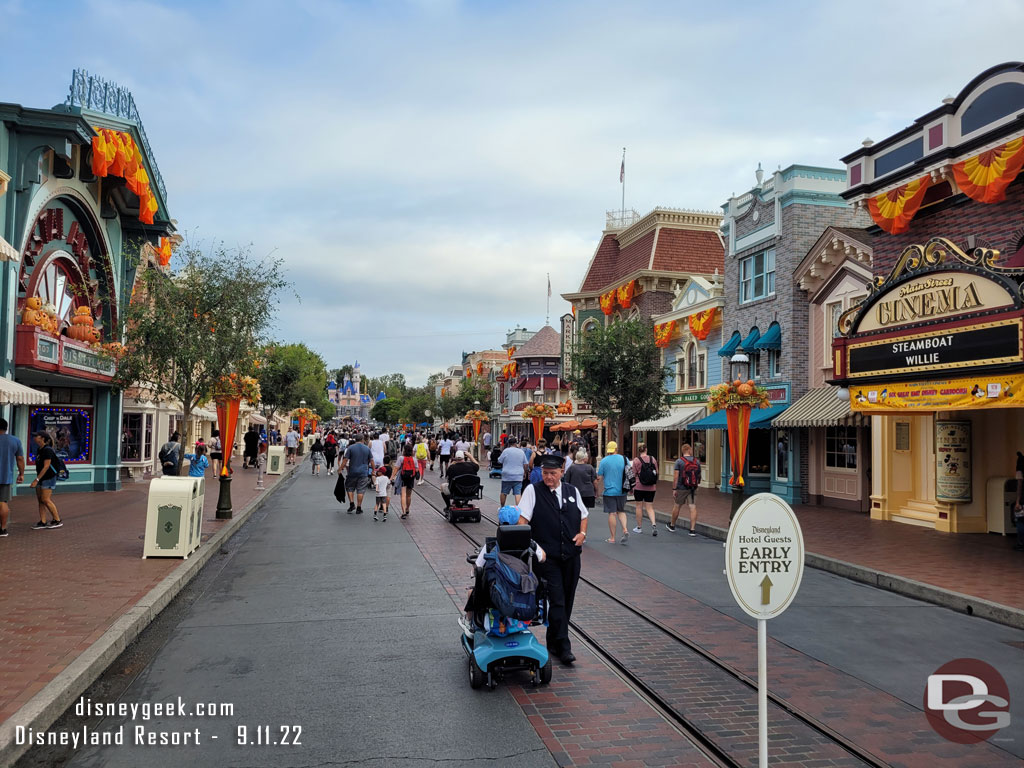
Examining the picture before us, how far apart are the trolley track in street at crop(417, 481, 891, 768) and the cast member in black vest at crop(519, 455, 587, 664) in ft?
1.64

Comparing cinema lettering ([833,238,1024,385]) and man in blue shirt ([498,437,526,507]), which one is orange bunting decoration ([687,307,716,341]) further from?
man in blue shirt ([498,437,526,507])

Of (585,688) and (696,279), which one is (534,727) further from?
(696,279)

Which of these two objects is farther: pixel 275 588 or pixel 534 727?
pixel 275 588

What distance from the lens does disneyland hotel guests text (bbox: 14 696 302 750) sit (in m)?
4.90

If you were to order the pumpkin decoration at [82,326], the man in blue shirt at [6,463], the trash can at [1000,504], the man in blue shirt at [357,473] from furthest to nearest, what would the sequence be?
the pumpkin decoration at [82,326]
the man in blue shirt at [357,473]
the trash can at [1000,504]
the man in blue shirt at [6,463]

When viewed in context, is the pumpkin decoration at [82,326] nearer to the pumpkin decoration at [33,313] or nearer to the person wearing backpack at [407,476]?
the pumpkin decoration at [33,313]

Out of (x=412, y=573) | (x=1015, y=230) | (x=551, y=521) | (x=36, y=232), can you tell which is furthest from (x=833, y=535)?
(x=36, y=232)

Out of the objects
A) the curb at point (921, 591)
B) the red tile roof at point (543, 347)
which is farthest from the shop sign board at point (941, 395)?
the red tile roof at point (543, 347)

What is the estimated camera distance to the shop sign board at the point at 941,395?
41.2 feet

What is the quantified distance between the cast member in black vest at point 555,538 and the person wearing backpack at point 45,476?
962 centimetres

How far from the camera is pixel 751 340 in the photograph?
2520 cm

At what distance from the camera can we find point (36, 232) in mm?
17734

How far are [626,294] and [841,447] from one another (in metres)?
16.6

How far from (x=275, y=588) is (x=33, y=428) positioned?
1382cm
